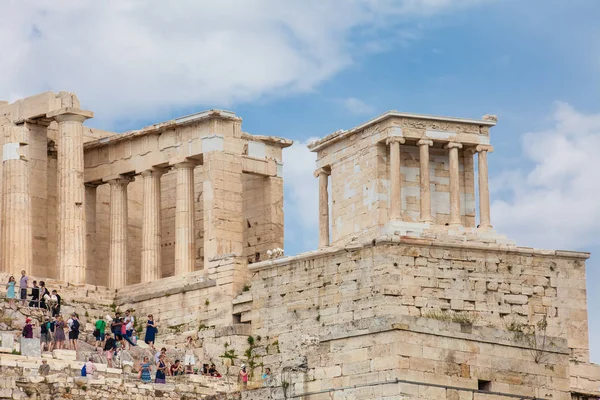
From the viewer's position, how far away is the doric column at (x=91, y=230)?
71.1 metres

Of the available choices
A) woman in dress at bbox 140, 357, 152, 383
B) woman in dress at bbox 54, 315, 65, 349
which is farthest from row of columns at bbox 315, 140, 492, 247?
woman in dress at bbox 54, 315, 65, 349

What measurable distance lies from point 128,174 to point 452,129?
13579mm

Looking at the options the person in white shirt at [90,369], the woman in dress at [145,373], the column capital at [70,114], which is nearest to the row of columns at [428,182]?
the woman in dress at [145,373]

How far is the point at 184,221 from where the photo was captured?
6638cm

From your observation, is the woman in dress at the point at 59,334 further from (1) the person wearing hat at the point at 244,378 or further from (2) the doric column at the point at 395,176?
(2) the doric column at the point at 395,176

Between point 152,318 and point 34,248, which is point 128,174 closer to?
point 34,248

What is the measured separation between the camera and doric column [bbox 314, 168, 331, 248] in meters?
64.1

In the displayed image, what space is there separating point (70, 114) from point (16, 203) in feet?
11.9

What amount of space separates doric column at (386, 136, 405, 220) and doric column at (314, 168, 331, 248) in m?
4.16

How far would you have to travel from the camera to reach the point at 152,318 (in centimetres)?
6066

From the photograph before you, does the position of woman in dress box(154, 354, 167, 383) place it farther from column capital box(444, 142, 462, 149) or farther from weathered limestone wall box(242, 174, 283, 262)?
weathered limestone wall box(242, 174, 283, 262)

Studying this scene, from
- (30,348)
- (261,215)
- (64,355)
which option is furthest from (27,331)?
(261,215)

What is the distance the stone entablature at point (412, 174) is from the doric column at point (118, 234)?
8.79 meters

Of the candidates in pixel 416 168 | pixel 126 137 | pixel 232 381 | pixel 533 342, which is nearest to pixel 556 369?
pixel 533 342
